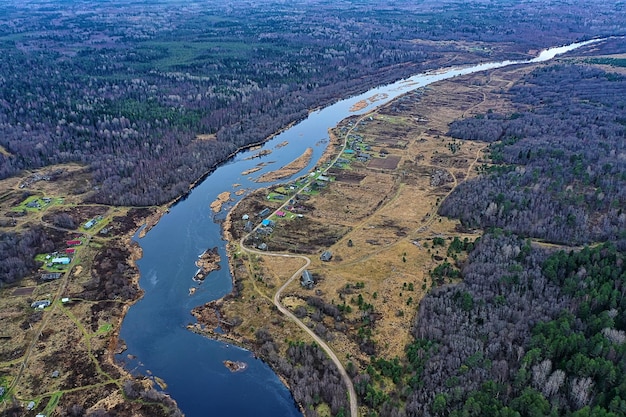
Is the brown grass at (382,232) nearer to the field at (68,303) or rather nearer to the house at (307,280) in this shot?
the house at (307,280)

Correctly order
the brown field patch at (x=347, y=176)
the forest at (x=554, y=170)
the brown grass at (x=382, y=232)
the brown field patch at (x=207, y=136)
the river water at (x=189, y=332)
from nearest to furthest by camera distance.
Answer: the river water at (x=189, y=332) < the brown grass at (x=382, y=232) < the forest at (x=554, y=170) < the brown field patch at (x=347, y=176) < the brown field patch at (x=207, y=136)

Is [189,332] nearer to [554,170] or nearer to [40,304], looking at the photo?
→ [40,304]

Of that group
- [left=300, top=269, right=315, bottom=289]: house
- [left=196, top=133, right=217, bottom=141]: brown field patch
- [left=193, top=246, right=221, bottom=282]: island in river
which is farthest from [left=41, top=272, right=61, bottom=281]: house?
[left=196, top=133, right=217, bottom=141]: brown field patch

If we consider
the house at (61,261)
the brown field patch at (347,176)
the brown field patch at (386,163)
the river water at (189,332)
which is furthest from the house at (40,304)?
the brown field patch at (386,163)

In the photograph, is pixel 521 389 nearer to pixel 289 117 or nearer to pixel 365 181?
pixel 365 181

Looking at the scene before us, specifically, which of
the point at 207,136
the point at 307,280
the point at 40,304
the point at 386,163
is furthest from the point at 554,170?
the point at 40,304
